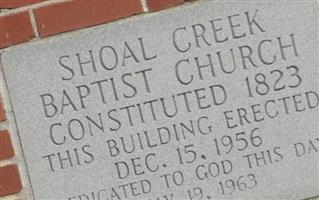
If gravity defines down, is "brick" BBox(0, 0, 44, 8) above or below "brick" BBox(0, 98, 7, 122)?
above

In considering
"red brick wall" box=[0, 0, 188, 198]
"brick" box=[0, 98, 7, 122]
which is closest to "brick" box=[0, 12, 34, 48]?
"red brick wall" box=[0, 0, 188, 198]

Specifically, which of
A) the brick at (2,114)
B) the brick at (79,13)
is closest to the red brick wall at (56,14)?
the brick at (79,13)

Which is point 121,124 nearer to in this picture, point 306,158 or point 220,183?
point 220,183

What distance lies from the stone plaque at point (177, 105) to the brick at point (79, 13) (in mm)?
30

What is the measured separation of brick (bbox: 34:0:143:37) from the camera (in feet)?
5.90

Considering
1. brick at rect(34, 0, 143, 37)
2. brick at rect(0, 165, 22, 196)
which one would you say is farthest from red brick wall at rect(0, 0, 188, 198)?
brick at rect(0, 165, 22, 196)

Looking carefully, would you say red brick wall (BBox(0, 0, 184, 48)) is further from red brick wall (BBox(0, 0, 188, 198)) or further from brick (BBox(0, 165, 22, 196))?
brick (BBox(0, 165, 22, 196))

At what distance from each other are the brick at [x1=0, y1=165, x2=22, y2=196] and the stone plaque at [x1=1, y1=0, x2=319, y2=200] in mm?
45

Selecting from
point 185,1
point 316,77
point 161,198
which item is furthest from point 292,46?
point 161,198

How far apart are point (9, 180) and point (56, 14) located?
515mm

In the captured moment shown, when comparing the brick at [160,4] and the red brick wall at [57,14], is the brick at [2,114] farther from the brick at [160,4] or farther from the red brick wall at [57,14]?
the brick at [160,4]

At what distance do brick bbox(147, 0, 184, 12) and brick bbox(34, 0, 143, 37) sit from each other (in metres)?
0.03

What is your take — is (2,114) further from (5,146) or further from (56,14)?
(56,14)

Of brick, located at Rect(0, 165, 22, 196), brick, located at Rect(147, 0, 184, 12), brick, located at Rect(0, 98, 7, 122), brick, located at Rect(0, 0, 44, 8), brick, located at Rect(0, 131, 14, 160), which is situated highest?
brick, located at Rect(0, 0, 44, 8)
